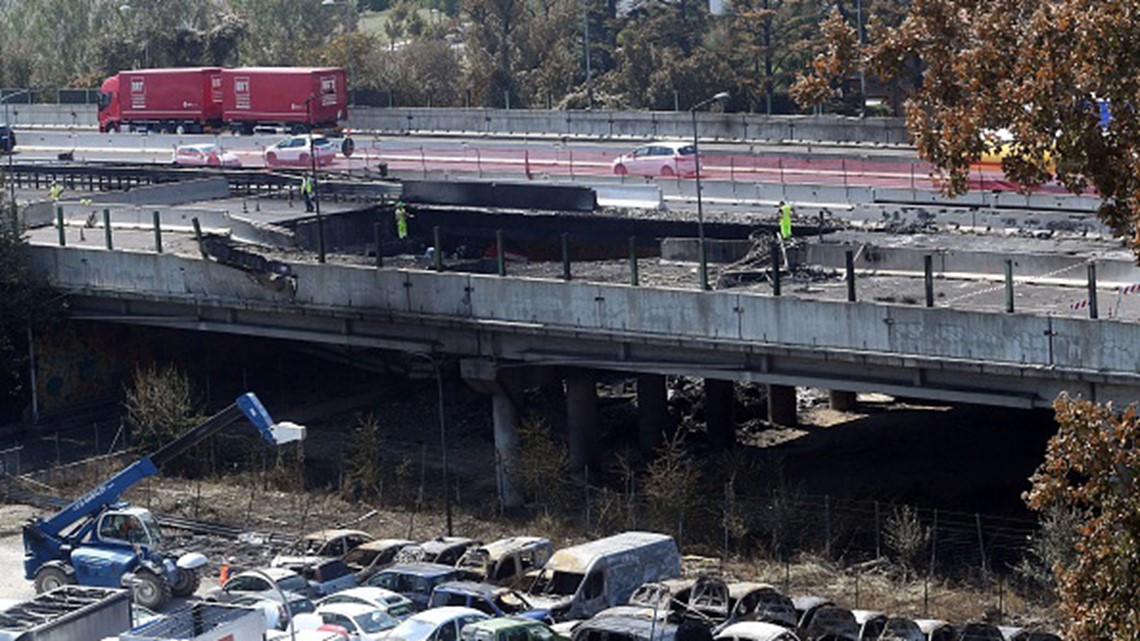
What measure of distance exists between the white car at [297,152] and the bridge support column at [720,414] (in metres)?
26.7

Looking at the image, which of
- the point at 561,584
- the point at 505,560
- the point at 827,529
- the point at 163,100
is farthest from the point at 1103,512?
the point at 163,100

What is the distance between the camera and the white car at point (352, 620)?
30.7 meters

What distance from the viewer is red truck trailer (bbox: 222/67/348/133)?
81.1 meters

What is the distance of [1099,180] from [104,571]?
22945mm

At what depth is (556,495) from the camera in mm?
42875

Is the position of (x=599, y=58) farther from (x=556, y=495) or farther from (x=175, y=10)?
(x=556, y=495)

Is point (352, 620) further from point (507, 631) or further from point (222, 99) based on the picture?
point (222, 99)

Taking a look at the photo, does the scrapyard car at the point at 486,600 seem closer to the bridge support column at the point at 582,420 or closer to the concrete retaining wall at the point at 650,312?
the concrete retaining wall at the point at 650,312

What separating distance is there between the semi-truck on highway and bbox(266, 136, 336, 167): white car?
19.7ft

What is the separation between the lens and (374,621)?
30953mm

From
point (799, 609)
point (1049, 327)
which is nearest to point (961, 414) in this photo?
point (1049, 327)

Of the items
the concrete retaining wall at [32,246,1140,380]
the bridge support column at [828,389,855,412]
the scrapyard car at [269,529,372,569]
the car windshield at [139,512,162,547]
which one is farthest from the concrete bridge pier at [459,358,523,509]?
the bridge support column at [828,389,855,412]

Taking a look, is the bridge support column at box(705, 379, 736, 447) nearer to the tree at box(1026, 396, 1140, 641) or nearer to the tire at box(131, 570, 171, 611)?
the tire at box(131, 570, 171, 611)

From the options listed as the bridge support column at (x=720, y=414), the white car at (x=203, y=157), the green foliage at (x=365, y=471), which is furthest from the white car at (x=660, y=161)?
the green foliage at (x=365, y=471)
